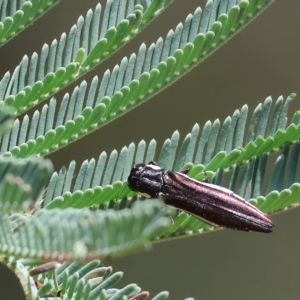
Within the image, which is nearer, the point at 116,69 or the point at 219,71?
the point at 116,69

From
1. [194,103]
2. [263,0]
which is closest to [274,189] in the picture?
[263,0]

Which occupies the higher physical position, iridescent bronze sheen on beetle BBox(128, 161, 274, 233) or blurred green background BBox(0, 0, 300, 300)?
blurred green background BBox(0, 0, 300, 300)

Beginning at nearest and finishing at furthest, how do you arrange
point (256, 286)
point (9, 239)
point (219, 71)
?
point (9, 239) → point (219, 71) → point (256, 286)

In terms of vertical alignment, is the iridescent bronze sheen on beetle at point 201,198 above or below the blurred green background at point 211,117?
below

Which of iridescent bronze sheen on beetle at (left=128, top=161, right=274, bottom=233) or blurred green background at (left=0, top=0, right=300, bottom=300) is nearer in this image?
iridescent bronze sheen on beetle at (left=128, top=161, right=274, bottom=233)

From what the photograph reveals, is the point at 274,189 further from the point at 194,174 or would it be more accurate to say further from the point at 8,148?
the point at 8,148
